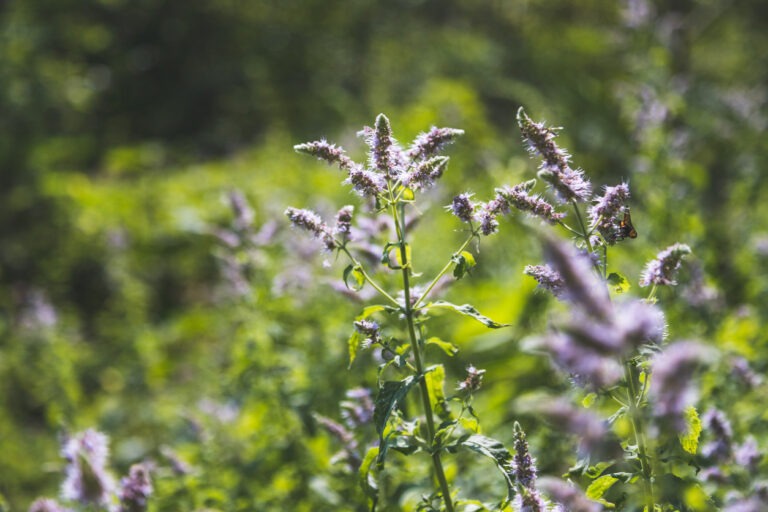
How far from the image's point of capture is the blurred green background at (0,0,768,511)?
132 inches

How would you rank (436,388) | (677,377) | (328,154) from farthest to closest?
(436,388) → (328,154) → (677,377)

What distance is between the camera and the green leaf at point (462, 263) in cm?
166

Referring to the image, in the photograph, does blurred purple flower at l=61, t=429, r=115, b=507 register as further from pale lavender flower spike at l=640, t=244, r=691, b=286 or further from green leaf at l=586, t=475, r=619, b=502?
pale lavender flower spike at l=640, t=244, r=691, b=286

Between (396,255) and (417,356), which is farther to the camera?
(396,255)

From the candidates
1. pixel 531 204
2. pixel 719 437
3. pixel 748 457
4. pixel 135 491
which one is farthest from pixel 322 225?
pixel 748 457

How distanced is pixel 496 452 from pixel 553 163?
65 centimetres

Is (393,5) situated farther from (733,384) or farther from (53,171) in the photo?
(733,384)

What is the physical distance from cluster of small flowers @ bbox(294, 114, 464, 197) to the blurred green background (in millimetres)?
1105

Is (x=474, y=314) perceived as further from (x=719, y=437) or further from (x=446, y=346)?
(x=719, y=437)

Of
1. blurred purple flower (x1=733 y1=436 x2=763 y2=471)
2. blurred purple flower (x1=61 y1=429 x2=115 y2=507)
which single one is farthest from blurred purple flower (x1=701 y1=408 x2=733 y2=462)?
blurred purple flower (x1=61 y1=429 x2=115 y2=507)

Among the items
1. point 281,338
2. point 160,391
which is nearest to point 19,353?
point 160,391

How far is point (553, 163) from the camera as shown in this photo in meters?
1.53

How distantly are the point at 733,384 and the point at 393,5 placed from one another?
46.0ft

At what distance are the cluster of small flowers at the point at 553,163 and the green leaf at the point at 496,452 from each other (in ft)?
1.88
